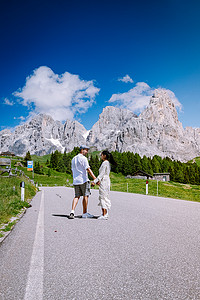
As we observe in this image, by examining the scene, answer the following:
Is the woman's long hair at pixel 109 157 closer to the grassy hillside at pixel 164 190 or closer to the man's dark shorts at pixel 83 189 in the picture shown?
the man's dark shorts at pixel 83 189

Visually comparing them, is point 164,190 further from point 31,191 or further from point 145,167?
point 145,167

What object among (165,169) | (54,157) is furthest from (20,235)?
(54,157)

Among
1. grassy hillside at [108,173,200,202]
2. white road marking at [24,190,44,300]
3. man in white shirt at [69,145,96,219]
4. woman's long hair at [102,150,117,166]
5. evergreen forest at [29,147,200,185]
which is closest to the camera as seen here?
white road marking at [24,190,44,300]

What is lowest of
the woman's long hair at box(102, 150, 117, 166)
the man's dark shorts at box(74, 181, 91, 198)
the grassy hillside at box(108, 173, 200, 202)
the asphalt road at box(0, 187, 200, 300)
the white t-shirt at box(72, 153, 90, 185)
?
the grassy hillside at box(108, 173, 200, 202)

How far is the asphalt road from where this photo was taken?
2.40 m

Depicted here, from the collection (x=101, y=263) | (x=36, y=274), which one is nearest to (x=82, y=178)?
(x=101, y=263)

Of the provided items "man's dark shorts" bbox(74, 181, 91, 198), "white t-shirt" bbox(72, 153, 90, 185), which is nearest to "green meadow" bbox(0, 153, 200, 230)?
"man's dark shorts" bbox(74, 181, 91, 198)

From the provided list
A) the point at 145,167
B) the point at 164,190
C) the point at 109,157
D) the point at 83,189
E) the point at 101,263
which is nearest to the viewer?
the point at 101,263

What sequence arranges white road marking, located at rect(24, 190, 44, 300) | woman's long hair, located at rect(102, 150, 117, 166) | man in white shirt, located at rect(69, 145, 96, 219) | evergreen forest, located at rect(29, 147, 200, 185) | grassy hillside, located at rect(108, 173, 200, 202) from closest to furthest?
white road marking, located at rect(24, 190, 44, 300)
man in white shirt, located at rect(69, 145, 96, 219)
woman's long hair, located at rect(102, 150, 117, 166)
grassy hillside, located at rect(108, 173, 200, 202)
evergreen forest, located at rect(29, 147, 200, 185)

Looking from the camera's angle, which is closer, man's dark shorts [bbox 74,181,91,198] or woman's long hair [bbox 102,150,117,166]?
man's dark shorts [bbox 74,181,91,198]

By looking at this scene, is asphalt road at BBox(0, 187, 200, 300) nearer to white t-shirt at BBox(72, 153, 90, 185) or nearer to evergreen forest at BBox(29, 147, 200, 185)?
white t-shirt at BBox(72, 153, 90, 185)

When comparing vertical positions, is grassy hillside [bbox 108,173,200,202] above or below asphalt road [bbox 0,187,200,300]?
below

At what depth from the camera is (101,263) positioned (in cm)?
322

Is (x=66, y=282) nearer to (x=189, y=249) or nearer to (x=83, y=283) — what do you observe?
(x=83, y=283)
